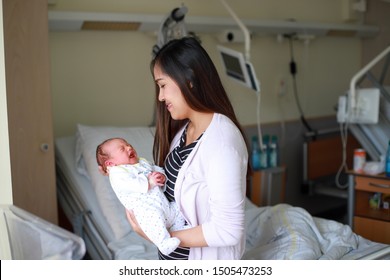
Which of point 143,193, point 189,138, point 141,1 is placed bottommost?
point 143,193

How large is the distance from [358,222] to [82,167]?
65.2 inches

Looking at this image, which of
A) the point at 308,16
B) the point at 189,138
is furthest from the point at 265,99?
the point at 189,138

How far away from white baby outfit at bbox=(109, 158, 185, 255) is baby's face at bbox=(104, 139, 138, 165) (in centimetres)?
3

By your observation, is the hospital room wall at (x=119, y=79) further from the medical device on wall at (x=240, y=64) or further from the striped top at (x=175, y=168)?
the striped top at (x=175, y=168)

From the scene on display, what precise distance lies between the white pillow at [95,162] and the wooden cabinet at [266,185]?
2.95ft

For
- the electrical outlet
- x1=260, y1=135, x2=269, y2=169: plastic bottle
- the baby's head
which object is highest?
the electrical outlet

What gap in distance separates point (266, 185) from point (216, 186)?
2.22 m

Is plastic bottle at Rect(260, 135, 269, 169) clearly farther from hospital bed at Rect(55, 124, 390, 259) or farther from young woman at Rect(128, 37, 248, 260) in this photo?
young woman at Rect(128, 37, 248, 260)

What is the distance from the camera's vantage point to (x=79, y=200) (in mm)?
2812

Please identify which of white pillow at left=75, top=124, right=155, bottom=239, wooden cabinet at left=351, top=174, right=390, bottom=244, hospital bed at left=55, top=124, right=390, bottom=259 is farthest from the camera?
wooden cabinet at left=351, top=174, right=390, bottom=244

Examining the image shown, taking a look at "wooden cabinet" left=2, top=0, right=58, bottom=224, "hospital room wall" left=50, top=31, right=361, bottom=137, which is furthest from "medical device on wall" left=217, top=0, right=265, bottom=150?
"wooden cabinet" left=2, top=0, right=58, bottom=224

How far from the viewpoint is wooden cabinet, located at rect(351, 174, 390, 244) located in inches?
122

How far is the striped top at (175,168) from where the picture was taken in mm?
1646
